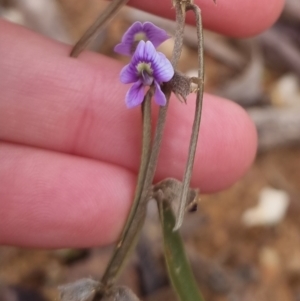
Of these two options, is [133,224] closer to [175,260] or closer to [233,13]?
[175,260]

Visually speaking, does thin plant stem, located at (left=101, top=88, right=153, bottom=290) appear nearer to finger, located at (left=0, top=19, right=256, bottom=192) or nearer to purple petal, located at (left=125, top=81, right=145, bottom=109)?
purple petal, located at (left=125, top=81, right=145, bottom=109)

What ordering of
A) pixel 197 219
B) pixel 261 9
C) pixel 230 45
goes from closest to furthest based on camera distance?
1. pixel 261 9
2. pixel 197 219
3. pixel 230 45

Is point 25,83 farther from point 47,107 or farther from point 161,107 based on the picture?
point 161,107

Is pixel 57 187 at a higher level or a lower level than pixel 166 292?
higher

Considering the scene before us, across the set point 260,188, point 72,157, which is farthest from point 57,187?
point 260,188

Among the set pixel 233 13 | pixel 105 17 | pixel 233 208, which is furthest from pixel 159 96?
pixel 233 208

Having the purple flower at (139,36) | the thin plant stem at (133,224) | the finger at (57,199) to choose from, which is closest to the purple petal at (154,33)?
the purple flower at (139,36)

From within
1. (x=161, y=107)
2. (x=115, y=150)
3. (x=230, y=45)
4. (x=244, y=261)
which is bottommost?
(x=244, y=261)
